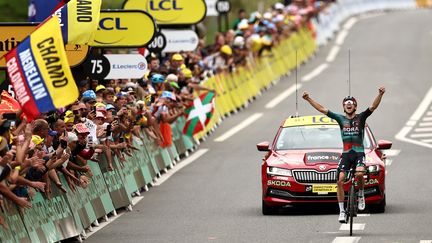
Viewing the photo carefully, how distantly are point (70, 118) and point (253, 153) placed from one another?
12.4 metres

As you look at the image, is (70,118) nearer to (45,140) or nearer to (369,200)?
(45,140)

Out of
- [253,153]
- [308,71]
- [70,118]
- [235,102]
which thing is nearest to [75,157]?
[70,118]

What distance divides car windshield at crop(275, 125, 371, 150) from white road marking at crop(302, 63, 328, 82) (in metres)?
26.0

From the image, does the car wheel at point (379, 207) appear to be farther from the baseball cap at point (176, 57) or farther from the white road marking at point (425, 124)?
the white road marking at point (425, 124)

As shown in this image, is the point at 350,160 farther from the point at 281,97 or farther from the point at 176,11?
the point at 281,97

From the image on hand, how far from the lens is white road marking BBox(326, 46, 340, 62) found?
192 ft

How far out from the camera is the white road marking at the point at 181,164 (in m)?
29.8

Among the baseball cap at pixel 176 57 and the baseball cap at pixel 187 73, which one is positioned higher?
the baseball cap at pixel 176 57

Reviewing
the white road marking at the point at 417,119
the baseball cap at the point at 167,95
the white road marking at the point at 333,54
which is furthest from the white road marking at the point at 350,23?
the baseball cap at the point at 167,95

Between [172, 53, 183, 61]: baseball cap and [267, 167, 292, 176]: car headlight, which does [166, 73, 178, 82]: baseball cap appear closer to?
[172, 53, 183, 61]: baseball cap

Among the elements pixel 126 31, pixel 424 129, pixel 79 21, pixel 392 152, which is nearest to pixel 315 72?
pixel 424 129

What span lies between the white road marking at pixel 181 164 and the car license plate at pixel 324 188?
630 cm

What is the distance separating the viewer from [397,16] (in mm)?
81875

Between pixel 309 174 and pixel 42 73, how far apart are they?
24.1 ft
